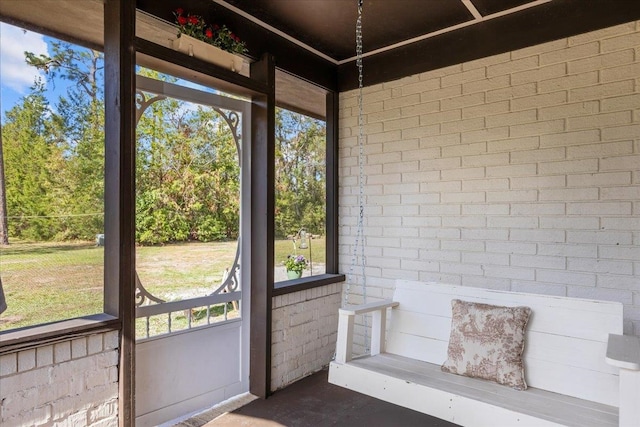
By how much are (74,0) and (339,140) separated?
222 centimetres

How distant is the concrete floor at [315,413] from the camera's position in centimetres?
245

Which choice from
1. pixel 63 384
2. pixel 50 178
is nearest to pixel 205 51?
pixel 50 178

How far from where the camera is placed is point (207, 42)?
2445 mm

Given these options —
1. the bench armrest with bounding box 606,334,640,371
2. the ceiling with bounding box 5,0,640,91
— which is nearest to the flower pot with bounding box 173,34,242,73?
the ceiling with bounding box 5,0,640,91

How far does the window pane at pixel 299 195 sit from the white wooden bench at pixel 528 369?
3.23 feet

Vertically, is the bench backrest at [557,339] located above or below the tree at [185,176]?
below

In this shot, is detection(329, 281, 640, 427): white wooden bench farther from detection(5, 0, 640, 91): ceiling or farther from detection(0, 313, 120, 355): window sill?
detection(5, 0, 640, 91): ceiling

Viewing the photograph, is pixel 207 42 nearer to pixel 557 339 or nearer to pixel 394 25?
pixel 394 25

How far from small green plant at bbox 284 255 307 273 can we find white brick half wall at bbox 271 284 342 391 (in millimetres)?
205

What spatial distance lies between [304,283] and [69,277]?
1.65 m

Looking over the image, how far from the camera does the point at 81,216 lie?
2039 millimetres

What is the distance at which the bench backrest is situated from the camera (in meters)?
1.94

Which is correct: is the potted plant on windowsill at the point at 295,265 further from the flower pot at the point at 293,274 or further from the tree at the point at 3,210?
the tree at the point at 3,210

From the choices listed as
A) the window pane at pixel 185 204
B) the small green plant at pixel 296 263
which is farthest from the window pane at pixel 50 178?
the small green plant at pixel 296 263
